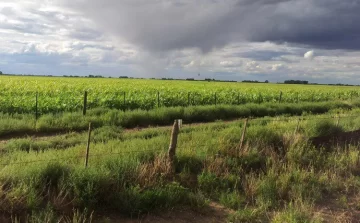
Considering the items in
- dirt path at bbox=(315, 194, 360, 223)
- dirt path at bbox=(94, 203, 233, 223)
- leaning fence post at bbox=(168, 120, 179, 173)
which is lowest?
dirt path at bbox=(315, 194, 360, 223)

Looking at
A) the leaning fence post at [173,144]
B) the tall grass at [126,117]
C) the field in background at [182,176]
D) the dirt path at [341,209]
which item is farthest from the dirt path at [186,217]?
the tall grass at [126,117]

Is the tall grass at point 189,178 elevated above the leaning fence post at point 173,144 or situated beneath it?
situated beneath

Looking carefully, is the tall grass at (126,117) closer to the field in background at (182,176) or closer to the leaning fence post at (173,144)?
the field in background at (182,176)

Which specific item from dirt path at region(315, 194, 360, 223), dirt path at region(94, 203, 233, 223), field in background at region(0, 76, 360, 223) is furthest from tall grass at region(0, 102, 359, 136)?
dirt path at region(315, 194, 360, 223)

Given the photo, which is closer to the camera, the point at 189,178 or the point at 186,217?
the point at 186,217

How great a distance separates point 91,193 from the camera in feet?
21.1

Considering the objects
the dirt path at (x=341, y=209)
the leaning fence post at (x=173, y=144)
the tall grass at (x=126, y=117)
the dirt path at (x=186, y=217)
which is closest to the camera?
the dirt path at (x=186, y=217)

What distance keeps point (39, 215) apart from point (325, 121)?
12074mm

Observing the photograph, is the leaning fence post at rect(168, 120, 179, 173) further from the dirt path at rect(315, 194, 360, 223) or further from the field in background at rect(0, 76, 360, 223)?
the dirt path at rect(315, 194, 360, 223)

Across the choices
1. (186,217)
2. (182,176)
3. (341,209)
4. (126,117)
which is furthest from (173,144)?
(126,117)

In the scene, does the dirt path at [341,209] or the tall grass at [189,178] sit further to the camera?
the dirt path at [341,209]

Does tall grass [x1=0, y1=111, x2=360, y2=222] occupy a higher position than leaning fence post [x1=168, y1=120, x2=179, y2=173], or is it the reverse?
leaning fence post [x1=168, y1=120, x2=179, y2=173]

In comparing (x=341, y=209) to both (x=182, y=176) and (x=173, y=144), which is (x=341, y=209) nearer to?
(x=182, y=176)

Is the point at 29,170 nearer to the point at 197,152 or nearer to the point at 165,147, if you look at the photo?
the point at 165,147
